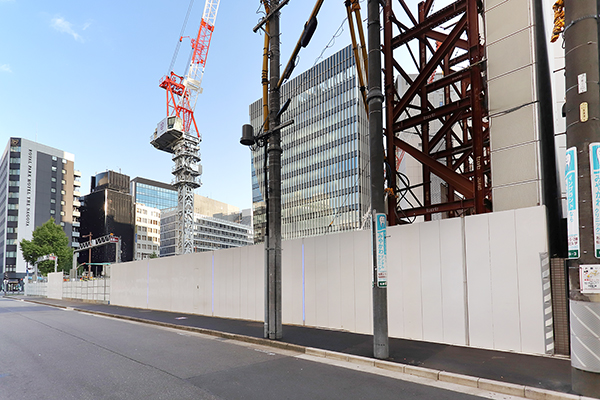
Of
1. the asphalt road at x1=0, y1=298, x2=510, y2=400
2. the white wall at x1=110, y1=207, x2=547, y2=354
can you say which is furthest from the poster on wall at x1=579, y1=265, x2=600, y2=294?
the white wall at x1=110, y1=207, x2=547, y2=354

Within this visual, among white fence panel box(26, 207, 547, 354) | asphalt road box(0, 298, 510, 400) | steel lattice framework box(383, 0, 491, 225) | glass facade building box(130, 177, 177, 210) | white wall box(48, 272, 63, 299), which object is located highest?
glass facade building box(130, 177, 177, 210)

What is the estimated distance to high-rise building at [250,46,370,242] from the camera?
81.6 m

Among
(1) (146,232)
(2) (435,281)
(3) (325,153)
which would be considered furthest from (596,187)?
(1) (146,232)

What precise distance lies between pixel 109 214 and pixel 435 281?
130447 millimetres

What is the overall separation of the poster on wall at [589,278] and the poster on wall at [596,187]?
7.5 inches

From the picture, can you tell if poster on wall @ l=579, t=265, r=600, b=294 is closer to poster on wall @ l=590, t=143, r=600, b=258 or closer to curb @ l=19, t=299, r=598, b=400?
poster on wall @ l=590, t=143, r=600, b=258

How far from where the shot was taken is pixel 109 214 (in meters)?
123

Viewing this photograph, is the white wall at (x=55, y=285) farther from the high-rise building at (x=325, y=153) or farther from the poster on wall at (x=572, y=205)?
the poster on wall at (x=572, y=205)

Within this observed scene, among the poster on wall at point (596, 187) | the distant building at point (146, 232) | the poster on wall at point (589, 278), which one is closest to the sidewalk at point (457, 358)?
the poster on wall at point (589, 278)

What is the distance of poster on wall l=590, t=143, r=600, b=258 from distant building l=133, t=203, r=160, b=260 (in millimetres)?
136092

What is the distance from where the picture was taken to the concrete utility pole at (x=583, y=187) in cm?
497

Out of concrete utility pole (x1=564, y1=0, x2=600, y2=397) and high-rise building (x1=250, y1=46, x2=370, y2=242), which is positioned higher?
high-rise building (x1=250, y1=46, x2=370, y2=242)

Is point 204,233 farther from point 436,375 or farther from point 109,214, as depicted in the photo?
point 436,375

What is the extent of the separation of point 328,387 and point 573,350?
3.50 metres
